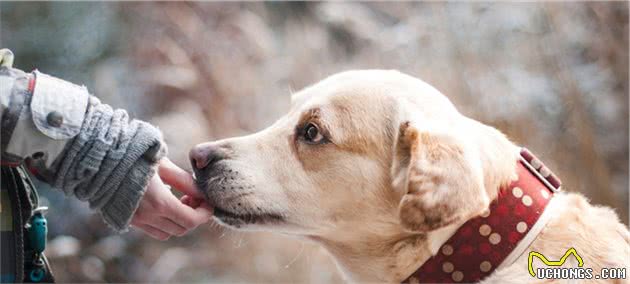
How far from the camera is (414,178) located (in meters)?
1.58

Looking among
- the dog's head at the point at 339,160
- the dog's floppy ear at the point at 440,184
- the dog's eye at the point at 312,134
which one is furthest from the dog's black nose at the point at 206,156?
the dog's floppy ear at the point at 440,184

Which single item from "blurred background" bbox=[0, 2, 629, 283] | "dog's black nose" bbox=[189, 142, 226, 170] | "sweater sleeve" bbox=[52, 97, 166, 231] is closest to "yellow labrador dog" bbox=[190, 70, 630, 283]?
"dog's black nose" bbox=[189, 142, 226, 170]

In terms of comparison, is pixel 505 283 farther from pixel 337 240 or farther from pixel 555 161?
pixel 555 161

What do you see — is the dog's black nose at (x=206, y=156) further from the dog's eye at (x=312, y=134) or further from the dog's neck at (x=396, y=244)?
the dog's neck at (x=396, y=244)

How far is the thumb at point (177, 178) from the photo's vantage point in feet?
6.09

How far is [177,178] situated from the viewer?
1876 mm

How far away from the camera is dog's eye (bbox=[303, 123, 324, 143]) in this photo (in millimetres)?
1836

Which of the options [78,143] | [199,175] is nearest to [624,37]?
[199,175]

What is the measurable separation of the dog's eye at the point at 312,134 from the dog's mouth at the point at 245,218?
0.72 ft

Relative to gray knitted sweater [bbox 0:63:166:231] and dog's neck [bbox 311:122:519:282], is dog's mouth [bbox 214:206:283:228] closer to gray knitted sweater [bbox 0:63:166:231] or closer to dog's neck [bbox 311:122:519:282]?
dog's neck [bbox 311:122:519:282]

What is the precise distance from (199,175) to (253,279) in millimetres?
2204

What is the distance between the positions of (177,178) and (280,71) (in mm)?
2297

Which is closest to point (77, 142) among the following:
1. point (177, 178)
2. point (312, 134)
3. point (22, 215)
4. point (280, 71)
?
point (22, 215)

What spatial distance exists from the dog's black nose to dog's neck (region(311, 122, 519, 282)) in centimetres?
34
